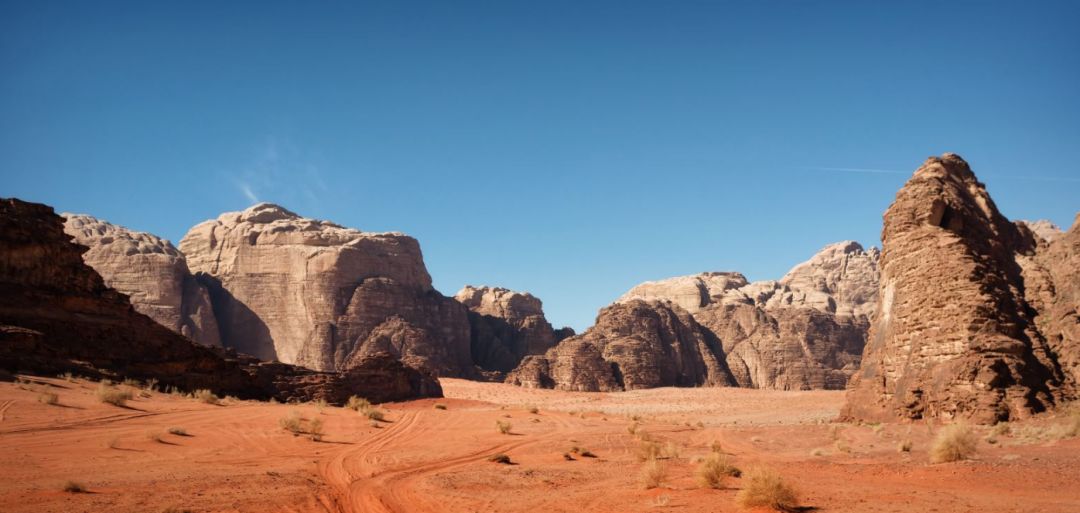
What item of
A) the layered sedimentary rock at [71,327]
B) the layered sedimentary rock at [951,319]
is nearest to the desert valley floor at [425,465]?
the layered sedimentary rock at [951,319]

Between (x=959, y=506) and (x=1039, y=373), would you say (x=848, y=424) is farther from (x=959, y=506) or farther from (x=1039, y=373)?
(x=959, y=506)

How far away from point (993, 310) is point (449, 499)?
17.4 metres

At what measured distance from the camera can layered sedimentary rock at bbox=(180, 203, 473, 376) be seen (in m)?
62.7

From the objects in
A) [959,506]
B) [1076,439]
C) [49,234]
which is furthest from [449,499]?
[49,234]

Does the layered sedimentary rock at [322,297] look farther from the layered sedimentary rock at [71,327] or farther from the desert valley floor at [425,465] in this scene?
the desert valley floor at [425,465]

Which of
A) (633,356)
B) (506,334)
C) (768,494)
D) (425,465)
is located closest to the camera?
(768,494)

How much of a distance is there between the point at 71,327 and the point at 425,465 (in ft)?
48.7

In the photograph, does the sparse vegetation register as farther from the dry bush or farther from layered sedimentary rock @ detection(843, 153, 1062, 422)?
layered sedimentary rock @ detection(843, 153, 1062, 422)

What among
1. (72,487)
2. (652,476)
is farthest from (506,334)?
(72,487)

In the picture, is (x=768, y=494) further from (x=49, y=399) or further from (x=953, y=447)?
(x=49, y=399)

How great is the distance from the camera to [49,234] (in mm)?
24422

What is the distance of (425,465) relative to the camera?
14344mm

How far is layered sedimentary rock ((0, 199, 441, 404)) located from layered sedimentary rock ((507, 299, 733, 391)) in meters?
33.1

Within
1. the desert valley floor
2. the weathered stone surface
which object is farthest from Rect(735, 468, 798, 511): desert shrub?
the weathered stone surface
